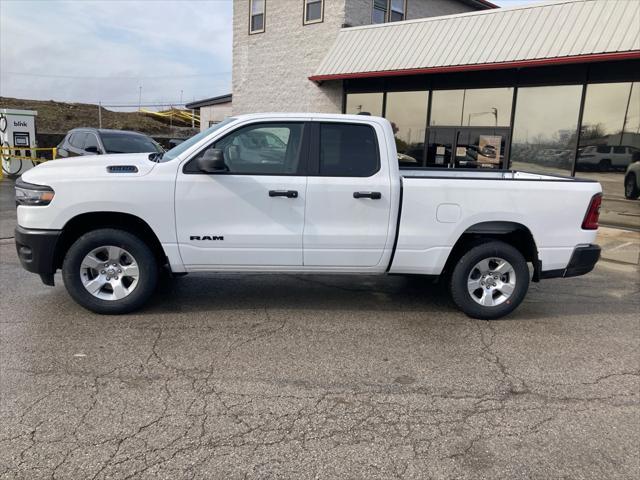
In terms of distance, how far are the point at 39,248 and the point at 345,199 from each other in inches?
112

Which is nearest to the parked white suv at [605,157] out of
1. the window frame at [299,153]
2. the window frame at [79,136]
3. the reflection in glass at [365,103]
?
the reflection in glass at [365,103]

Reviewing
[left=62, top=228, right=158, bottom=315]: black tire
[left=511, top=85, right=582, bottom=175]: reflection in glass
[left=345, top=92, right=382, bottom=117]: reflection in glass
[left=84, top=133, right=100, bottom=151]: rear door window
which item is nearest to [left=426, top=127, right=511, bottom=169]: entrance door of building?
[left=511, top=85, right=582, bottom=175]: reflection in glass

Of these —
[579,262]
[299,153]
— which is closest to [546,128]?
[579,262]

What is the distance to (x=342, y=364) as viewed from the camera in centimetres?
416

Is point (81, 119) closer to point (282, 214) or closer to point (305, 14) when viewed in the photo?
point (305, 14)

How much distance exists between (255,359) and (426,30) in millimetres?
11602

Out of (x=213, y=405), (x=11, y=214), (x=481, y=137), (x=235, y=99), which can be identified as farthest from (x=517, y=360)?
(x=235, y=99)

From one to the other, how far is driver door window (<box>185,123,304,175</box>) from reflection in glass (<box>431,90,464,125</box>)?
927 centimetres

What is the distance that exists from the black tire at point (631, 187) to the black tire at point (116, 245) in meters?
10.1

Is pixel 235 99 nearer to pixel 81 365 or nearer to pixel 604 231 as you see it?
pixel 604 231

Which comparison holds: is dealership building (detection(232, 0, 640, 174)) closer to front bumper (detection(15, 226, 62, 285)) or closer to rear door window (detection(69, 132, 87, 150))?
rear door window (detection(69, 132, 87, 150))

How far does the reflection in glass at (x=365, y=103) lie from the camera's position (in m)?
14.9

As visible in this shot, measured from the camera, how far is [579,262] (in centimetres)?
530

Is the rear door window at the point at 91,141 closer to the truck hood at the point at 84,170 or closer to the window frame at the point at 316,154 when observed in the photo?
the truck hood at the point at 84,170
